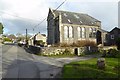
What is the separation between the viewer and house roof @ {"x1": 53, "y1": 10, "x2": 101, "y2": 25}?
59031 mm

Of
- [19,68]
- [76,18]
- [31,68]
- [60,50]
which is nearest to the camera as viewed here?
[31,68]

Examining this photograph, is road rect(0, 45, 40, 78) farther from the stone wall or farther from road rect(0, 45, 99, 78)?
the stone wall

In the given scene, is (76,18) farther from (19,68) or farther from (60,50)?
(19,68)

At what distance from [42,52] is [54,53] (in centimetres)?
206

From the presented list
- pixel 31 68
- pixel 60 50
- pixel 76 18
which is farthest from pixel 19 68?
pixel 76 18

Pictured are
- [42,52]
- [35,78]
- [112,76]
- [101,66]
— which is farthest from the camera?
[42,52]

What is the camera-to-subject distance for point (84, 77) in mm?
13719

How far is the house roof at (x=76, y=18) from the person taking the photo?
59031mm

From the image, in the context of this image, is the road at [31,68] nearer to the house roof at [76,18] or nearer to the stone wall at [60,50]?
the stone wall at [60,50]

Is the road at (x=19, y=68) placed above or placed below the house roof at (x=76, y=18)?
below

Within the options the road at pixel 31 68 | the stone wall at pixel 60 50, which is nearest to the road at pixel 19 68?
the road at pixel 31 68

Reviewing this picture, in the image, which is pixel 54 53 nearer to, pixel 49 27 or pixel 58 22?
pixel 58 22

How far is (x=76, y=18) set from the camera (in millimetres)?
62594

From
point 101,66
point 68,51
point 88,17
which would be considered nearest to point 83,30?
point 88,17
